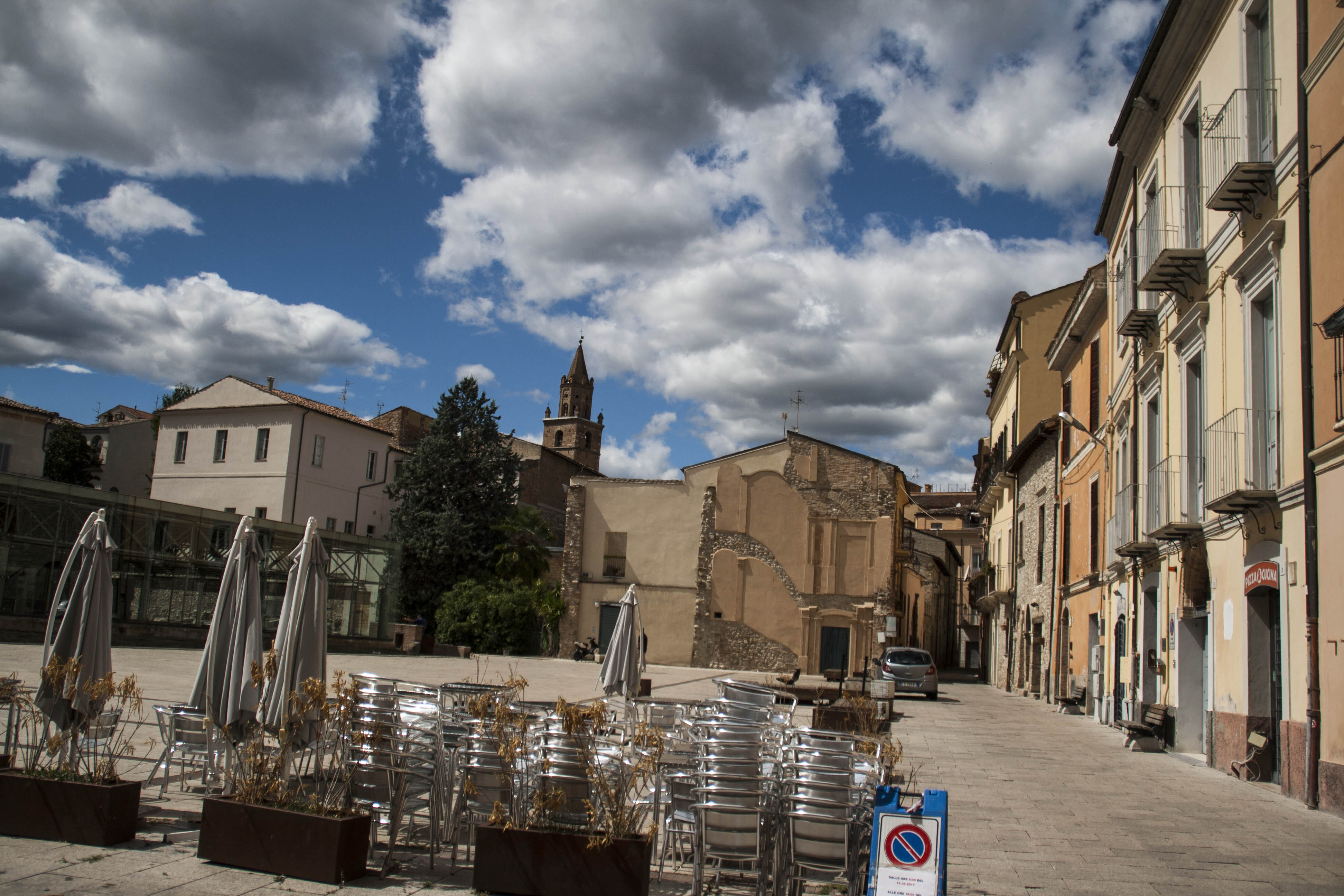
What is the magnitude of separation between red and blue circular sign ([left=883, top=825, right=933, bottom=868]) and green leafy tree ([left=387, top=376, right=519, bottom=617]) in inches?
1416

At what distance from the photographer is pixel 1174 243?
572 inches

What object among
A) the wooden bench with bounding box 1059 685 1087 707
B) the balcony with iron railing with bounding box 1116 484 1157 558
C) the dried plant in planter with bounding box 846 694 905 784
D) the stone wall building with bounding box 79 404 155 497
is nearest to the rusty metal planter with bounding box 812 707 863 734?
the dried plant in planter with bounding box 846 694 905 784

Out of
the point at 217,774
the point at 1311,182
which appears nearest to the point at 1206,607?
the point at 1311,182

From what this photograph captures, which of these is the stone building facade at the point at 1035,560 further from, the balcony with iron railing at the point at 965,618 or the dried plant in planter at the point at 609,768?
the balcony with iron railing at the point at 965,618

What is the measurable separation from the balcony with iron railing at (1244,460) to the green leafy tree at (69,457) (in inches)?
1886

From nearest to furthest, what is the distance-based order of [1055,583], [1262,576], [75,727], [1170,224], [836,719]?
[75,727]
[1262,576]
[836,719]
[1170,224]
[1055,583]

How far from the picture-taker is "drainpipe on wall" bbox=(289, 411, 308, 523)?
4294 centimetres

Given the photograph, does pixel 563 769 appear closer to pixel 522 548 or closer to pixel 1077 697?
pixel 1077 697

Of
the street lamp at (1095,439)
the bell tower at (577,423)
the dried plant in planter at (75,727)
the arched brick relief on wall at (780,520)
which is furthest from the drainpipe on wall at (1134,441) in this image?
the bell tower at (577,423)

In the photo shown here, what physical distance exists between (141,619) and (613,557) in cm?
1647

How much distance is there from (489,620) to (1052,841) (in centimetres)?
3121

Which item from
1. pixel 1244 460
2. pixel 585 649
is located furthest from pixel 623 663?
pixel 585 649

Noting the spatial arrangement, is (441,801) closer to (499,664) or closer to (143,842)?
(143,842)

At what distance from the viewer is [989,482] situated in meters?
39.9
